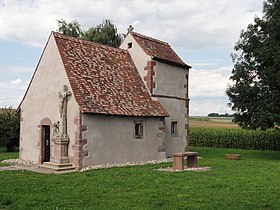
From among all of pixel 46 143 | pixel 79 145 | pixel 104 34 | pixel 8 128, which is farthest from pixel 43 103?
pixel 104 34

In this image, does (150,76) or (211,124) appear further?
(211,124)

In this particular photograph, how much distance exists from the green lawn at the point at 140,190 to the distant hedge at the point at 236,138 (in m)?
20.1

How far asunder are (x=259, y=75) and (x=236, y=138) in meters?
13.6

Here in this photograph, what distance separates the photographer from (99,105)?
18078mm

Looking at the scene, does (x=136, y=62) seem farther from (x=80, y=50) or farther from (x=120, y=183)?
(x=120, y=183)

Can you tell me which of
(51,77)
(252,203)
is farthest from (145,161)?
(252,203)

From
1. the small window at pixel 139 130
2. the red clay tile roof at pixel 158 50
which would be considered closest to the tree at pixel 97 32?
the red clay tile roof at pixel 158 50

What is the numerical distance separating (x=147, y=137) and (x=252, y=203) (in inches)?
455

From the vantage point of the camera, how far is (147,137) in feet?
68.2

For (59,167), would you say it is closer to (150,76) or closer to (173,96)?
(150,76)

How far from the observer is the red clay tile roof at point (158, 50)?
913 inches

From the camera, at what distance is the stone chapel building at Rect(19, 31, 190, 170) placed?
690 inches

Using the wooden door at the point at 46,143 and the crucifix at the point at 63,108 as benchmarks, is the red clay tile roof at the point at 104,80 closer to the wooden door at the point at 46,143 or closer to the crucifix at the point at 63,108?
the crucifix at the point at 63,108

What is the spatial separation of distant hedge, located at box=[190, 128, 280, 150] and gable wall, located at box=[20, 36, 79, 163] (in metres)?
21.8
